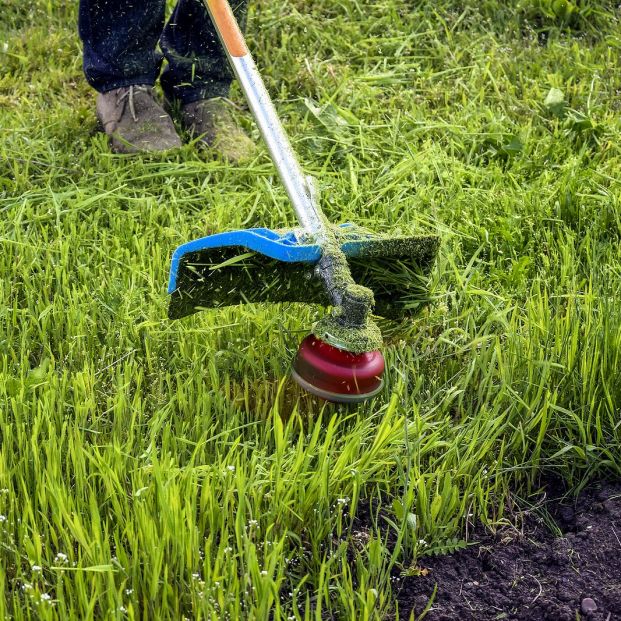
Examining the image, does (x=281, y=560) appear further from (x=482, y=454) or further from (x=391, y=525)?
(x=482, y=454)

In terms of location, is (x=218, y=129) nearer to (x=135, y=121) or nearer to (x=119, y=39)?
(x=135, y=121)

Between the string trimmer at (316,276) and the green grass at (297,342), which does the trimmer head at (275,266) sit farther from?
the green grass at (297,342)

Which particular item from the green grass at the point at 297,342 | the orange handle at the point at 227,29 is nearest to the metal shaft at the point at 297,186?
the orange handle at the point at 227,29

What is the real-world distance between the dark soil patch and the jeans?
7.44 feet

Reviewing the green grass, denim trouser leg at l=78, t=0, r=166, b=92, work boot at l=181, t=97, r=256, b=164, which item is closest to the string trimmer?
the green grass

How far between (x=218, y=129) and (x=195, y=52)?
33 centimetres

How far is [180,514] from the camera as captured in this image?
1812 millimetres

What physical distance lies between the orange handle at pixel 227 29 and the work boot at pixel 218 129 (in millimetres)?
698

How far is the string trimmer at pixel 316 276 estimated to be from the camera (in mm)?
2105

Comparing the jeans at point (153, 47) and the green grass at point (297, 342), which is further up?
the jeans at point (153, 47)

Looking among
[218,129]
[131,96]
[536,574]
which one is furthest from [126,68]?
[536,574]

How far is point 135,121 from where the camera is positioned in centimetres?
351

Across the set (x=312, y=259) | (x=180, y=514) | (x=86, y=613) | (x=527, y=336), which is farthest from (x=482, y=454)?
(x=86, y=613)

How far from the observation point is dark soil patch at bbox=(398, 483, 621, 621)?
74.0 inches
